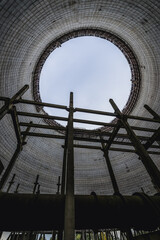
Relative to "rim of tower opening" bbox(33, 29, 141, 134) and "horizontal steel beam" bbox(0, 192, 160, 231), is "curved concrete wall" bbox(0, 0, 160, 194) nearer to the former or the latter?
"rim of tower opening" bbox(33, 29, 141, 134)

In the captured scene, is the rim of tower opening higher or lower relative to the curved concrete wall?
higher

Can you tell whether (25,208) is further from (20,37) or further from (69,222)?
(20,37)

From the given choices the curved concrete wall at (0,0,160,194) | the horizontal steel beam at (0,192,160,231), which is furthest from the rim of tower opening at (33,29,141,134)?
the horizontal steel beam at (0,192,160,231)

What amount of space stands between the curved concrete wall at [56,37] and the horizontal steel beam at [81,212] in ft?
18.0

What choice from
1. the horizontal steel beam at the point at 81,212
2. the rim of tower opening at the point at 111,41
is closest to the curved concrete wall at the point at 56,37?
the rim of tower opening at the point at 111,41

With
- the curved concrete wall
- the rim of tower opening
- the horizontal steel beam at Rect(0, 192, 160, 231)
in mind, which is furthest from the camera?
the rim of tower opening

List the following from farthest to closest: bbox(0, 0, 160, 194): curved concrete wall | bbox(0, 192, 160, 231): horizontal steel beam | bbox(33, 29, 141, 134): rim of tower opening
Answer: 1. bbox(33, 29, 141, 134): rim of tower opening
2. bbox(0, 0, 160, 194): curved concrete wall
3. bbox(0, 192, 160, 231): horizontal steel beam

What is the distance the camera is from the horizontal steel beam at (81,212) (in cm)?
250

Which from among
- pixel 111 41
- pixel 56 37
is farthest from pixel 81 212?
pixel 111 41

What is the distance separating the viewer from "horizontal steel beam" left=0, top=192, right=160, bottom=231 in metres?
2.50

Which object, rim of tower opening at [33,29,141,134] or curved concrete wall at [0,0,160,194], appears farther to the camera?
rim of tower opening at [33,29,141,134]

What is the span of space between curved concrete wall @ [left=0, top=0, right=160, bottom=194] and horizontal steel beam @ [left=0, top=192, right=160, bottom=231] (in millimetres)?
5501

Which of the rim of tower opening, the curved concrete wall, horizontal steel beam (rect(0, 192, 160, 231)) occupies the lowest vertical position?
horizontal steel beam (rect(0, 192, 160, 231))

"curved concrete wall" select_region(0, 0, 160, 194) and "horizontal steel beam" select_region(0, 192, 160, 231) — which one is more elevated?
"curved concrete wall" select_region(0, 0, 160, 194)
